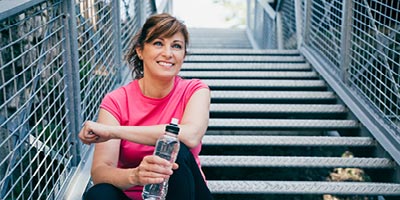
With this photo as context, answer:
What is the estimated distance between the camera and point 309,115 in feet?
12.7

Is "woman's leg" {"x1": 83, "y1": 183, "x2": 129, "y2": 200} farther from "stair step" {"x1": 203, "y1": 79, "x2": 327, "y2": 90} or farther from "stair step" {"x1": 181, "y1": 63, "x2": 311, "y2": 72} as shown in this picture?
"stair step" {"x1": 181, "y1": 63, "x2": 311, "y2": 72}

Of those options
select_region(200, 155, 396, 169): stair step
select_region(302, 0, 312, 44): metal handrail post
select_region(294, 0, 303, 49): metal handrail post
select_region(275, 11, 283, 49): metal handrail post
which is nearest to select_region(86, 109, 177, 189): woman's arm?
select_region(200, 155, 396, 169): stair step

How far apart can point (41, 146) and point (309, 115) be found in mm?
2278

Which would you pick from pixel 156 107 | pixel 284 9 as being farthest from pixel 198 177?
pixel 284 9

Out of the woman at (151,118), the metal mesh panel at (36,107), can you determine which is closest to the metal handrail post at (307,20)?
the woman at (151,118)

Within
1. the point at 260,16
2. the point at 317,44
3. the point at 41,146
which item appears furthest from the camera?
the point at 260,16

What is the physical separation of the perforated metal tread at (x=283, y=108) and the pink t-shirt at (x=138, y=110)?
54.4 inches

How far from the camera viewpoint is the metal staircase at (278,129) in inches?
106

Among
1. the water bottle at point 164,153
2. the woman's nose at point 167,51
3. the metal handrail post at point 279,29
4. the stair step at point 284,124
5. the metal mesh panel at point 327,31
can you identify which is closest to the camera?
the water bottle at point 164,153

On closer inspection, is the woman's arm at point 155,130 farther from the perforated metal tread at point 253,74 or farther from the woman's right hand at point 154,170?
the perforated metal tread at point 253,74

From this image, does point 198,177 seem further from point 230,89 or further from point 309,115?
point 230,89

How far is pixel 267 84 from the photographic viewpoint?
4125 mm

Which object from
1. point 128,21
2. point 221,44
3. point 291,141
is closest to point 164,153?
point 291,141

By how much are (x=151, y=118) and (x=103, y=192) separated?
40cm
